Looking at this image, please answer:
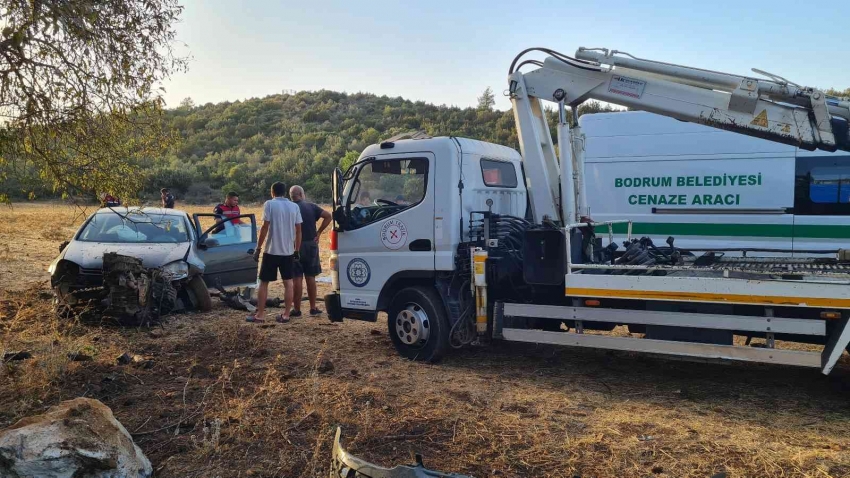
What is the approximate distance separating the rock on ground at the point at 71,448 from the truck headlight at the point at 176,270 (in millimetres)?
4365

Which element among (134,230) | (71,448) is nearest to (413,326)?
(71,448)

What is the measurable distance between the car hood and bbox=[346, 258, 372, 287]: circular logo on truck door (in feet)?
8.45

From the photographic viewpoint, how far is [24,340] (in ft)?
22.8

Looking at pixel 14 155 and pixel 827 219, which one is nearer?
pixel 14 155

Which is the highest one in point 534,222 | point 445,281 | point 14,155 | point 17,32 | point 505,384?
point 17,32

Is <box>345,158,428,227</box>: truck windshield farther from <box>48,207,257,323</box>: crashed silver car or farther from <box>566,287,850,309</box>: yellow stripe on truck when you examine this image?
<box>48,207,257,323</box>: crashed silver car

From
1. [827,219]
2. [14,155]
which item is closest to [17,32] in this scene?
[14,155]

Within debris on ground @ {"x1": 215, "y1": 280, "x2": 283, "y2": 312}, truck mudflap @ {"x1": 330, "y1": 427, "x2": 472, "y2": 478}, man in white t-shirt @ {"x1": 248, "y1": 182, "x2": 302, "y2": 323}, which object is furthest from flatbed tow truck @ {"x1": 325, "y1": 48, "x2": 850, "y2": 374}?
truck mudflap @ {"x1": 330, "y1": 427, "x2": 472, "y2": 478}

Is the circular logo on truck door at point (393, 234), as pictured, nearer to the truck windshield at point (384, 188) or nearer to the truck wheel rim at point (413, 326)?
the truck windshield at point (384, 188)

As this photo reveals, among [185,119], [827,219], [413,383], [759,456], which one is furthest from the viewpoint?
[185,119]

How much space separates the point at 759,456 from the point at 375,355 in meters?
3.97

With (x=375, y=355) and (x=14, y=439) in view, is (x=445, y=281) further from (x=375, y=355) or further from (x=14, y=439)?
(x=14, y=439)

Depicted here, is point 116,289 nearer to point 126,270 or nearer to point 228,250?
point 126,270

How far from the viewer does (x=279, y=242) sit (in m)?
8.54
